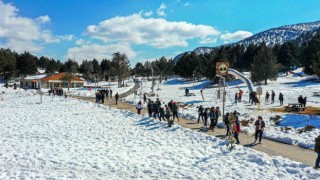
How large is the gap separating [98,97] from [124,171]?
30.8 metres

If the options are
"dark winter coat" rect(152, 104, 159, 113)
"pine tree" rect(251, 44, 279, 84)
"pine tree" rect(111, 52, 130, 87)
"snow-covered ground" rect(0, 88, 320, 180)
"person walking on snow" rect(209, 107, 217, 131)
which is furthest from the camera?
"pine tree" rect(111, 52, 130, 87)

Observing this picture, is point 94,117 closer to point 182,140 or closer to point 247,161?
point 182,140

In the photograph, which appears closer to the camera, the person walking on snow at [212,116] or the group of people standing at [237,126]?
the group of people standing at [237,126]

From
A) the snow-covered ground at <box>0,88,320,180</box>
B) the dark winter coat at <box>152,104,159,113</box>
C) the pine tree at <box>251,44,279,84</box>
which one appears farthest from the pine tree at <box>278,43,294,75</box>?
the snow-covered ground at <box>0,88,320,180</box>

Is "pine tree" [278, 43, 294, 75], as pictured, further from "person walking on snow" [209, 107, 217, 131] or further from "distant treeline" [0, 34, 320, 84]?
"person walking on snow" [209, 107, 217, 131]

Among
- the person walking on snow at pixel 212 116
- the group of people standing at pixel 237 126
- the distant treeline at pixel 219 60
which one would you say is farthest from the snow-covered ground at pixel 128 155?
the distant treeline at pixel 219 60

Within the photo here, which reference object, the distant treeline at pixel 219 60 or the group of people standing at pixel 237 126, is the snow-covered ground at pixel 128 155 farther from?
the distant treeline at pixel 219 60

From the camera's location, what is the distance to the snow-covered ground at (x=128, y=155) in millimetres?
13953

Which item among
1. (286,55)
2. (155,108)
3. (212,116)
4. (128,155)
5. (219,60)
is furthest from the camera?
(286,55)

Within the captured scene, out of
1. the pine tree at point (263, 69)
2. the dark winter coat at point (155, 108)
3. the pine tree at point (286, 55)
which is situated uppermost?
the pine tree at point (286, 55)

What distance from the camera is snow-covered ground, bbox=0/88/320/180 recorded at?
13953 mm

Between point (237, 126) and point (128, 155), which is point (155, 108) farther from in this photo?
point (128, 155)

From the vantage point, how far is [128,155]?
1727 cm

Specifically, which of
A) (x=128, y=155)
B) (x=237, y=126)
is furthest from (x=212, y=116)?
(x=128, y=155)
